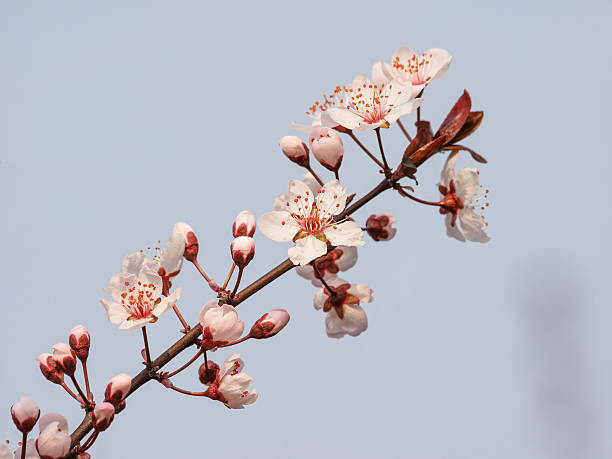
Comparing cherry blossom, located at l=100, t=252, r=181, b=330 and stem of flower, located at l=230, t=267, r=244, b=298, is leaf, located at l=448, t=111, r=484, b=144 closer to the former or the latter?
stem of flower, located at l=230, t=267, r=244, b=298

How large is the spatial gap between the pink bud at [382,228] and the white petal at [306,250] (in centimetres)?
44

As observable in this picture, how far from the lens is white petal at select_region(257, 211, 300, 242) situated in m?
2.00

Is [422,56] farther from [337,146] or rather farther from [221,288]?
[221,288]

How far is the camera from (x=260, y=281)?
6.27 ft

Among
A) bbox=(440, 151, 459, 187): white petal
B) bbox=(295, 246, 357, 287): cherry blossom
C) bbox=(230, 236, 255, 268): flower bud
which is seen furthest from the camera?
bbox=(295, 246, 357, 287): cherry blossom

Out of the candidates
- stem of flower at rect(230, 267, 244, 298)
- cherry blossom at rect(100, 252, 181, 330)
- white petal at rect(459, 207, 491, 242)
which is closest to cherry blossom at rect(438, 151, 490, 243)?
white petal at rect(459, 207, 491, 242)

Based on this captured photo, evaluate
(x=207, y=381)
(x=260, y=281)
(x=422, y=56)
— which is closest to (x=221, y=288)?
(x=260, y=281)

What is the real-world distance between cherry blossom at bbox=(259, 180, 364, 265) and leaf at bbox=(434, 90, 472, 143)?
327 millimetres

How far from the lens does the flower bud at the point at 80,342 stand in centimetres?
185

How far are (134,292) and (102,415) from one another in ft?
1.13

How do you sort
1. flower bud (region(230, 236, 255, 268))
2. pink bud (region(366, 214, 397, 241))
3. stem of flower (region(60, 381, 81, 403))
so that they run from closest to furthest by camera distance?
stem of flower (region(60, 381, 81, 403)) < flower bud (region(230, 236, 255, 268)) < pink bud (region(366, 214, 397, 241))

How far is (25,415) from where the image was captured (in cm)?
182

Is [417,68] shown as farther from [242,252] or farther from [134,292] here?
[134,292]

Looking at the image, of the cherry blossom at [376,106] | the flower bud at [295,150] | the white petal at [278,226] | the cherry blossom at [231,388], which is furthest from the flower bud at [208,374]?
the cherry blossom at [376,106]
